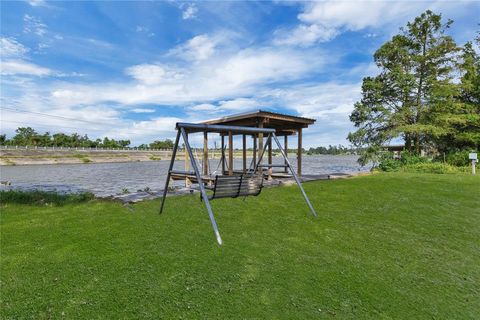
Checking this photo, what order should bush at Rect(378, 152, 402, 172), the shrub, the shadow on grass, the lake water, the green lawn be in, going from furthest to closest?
bush at Rect(378, 152, 402, 172) → the shrub → the lake water → the shadow on grass → the green lawn

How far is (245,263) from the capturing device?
11.6 feet

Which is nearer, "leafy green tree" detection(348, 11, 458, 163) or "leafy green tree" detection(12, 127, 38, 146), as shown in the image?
"leafy green tree" detection(348, 11, 458, 163)

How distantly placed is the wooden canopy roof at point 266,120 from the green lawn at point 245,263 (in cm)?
505

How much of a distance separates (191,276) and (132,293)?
0.66 meters

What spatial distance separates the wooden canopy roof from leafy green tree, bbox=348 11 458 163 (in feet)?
Answer: 32.0

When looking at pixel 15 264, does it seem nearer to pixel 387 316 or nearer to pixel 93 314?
pixel 93 314

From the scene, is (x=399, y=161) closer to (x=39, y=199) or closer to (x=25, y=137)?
(x=39, y=199)

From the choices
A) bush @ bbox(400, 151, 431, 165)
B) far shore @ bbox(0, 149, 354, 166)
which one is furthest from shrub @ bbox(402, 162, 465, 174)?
far shore @ bbox(0, 149, 354, 166)

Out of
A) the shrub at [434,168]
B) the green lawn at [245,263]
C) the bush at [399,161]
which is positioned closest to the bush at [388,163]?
the bush at [399,161]

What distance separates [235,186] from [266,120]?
6.30 meters

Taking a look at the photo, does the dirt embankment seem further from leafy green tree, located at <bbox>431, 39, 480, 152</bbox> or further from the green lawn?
leafy green tree, located at <bbox>431, 39, 480, 152</bbox>

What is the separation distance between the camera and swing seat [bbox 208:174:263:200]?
4645 millimetres

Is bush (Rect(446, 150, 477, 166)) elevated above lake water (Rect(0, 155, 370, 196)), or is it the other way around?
bush (Rect(446, 150, 477, 166))

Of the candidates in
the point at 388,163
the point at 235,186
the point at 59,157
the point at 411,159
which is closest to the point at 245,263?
the point at 235,186
